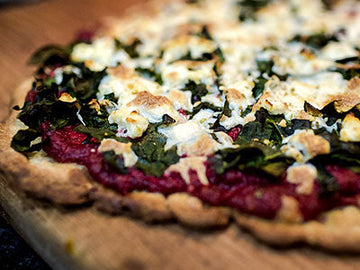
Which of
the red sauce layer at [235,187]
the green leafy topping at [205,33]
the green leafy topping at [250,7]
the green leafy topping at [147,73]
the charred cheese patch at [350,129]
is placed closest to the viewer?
the red sauce layer at [235,187]

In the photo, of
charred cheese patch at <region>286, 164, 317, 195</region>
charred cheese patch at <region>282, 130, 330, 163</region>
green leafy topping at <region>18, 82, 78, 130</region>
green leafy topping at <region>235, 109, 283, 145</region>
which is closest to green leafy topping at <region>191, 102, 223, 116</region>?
green leafy topping at <region>235, 109, 283, 145</region>

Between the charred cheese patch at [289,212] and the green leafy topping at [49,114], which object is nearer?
the charred cheese patch at [289,212]

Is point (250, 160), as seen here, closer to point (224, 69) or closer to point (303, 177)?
point (303, 177)

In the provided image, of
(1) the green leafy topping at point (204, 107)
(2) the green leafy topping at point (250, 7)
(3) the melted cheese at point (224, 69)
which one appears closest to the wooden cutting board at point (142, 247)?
(3) the melted cheese at point (224, 69)

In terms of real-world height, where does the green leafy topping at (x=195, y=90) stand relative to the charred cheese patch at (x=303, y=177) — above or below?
above

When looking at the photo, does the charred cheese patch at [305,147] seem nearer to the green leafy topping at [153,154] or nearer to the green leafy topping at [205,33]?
the green leafy topping at [153,154]

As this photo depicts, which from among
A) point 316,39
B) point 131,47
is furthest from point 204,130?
point 316,39

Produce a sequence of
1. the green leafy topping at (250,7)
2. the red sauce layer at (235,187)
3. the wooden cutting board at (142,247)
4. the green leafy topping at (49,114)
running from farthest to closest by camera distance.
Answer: the green leafy topping at (250,7) → the green leafy topping at (49,114) → the red sauce layer at (235,187) → the wooden cutting board at (142,247)
